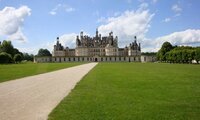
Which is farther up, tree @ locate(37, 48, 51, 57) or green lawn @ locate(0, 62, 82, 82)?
tree @ locate(37, 48, 51, 57)

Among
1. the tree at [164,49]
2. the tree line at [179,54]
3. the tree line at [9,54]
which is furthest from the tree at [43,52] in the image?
the tree at [164,49]

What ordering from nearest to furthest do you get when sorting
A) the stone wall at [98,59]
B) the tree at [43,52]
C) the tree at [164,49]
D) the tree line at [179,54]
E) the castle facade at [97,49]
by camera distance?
the tree line at [179,54], the tree at [164,49], the stone wall at [98,59], the castle facade at [97,49], the tree at [43,52]

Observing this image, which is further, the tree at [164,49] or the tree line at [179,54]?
the tree at [164,49]

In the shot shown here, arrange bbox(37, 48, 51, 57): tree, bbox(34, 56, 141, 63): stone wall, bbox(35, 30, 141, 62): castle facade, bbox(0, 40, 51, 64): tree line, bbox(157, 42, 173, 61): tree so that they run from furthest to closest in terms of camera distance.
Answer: bbox(37, 48, 51, 57): tree
bbox(35, 30, 141, 62): castle facade
bbox(34, 56, 141, 63): stone wall
bbox(157, 42, 173, 61): tree
bbox(0, 40, 51, 64): tree line

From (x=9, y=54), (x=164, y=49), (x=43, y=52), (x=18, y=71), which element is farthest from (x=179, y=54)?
(x=43, y=52)

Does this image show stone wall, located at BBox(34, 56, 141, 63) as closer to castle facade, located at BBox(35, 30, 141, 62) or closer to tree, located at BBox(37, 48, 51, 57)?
castle facade, located at BBox(35, 30, 141, 62)

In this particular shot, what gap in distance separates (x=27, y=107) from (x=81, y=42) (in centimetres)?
13618

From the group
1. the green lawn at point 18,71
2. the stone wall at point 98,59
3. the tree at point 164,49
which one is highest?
the tree at point 164,49

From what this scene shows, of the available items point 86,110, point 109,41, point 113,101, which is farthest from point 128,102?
point 109,41

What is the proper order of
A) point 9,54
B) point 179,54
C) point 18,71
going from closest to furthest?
point 18,71
point 179,54
point 9,54

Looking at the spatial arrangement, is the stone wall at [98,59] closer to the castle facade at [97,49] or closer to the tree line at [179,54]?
the castle facade at [97,49]

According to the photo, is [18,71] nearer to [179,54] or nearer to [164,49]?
[179,54]

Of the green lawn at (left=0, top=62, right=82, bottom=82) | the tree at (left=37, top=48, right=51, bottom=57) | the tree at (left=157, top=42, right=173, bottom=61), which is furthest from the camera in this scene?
the tree at (left=37, top=48, right=51, bottom=57)

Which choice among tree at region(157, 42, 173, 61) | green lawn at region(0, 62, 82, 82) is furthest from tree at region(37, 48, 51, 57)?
green lawn at region(0, 62, 82, 82)
